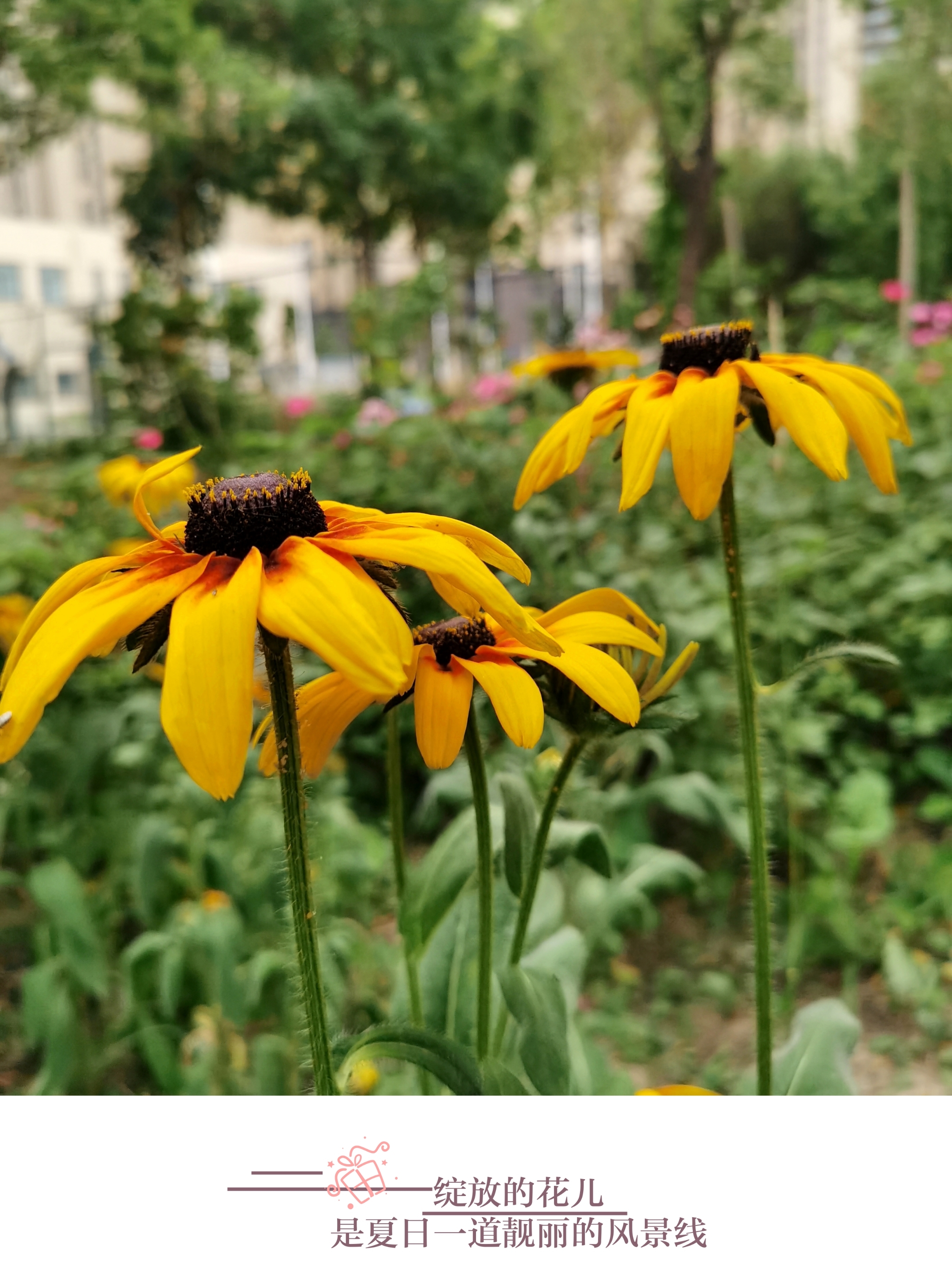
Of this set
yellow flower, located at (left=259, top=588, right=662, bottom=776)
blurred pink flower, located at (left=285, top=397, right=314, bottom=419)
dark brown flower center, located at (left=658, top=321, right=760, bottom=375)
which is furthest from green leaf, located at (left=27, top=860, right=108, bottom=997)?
blurred pink flower, located at (left=285, top=397, right=314, bottom=419)

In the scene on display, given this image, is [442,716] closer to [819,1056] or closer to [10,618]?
[819,1056]

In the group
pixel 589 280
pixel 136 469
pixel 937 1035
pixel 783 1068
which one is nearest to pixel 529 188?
pixel 589 280

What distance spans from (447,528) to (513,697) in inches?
2.3

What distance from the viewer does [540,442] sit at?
39 centimetres

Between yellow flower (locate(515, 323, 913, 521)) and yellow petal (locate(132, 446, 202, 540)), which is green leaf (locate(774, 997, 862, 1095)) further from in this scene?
yellow petal (locate(132, 446, 202, 540))

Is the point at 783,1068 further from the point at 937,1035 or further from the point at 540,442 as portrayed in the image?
the point at 937,1035

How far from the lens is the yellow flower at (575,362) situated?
1.82 ft

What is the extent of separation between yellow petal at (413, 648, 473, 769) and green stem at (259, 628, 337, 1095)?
4 cm

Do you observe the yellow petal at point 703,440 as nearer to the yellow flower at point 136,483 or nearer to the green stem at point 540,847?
the green stem at point 540,847

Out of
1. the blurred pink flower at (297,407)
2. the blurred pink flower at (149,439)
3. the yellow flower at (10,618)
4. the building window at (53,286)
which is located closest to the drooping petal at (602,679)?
the yellow flower at (10,618)

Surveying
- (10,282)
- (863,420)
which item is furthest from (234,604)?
(10,282)

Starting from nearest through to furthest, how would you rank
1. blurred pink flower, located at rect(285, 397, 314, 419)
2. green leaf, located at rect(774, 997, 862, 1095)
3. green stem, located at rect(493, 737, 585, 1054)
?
green stem, located at rect(493, 737, 585, 1054), green leaf, located at rect(774, 997, 862, 1095), blurred pink flower, located at rect(285, 397, 314, 419)

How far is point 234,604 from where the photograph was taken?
0.24m

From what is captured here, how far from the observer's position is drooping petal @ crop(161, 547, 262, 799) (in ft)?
0.76
